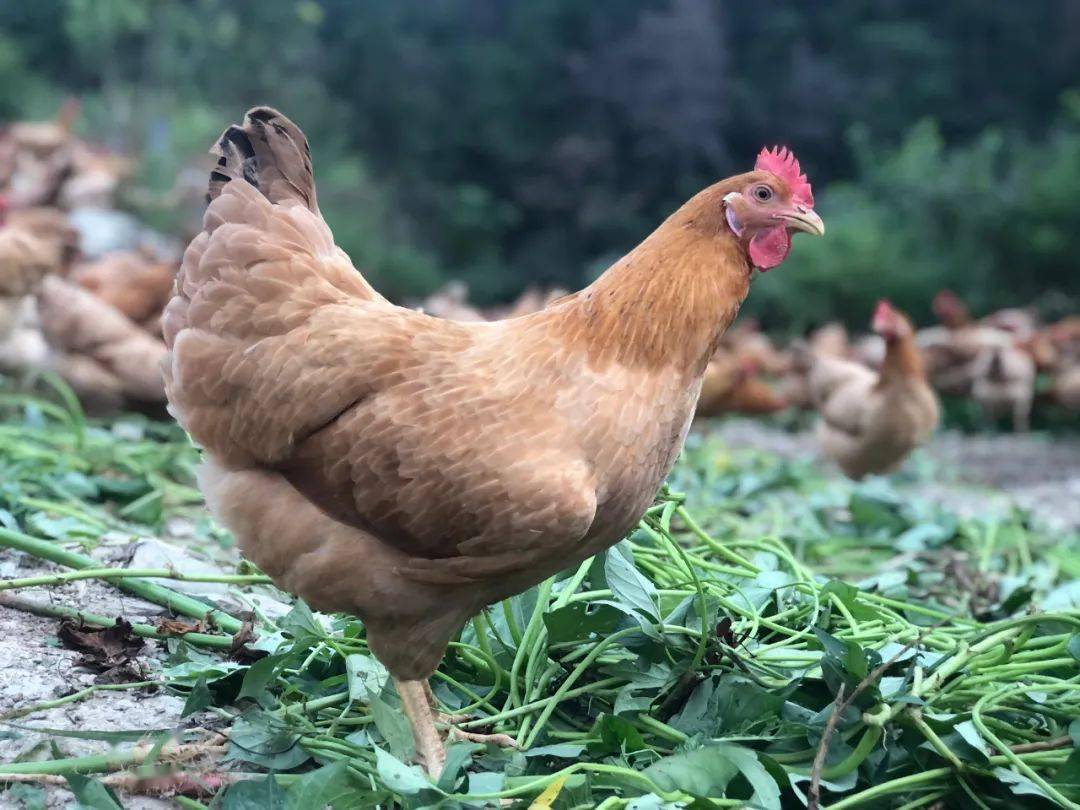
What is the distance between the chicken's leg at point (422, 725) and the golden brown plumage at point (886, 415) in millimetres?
4557

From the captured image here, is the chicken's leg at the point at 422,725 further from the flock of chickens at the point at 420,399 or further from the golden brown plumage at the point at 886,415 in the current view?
the golden brown plumage at the point at 886,415

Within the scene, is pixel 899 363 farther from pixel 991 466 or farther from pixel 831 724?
pixel 831 724

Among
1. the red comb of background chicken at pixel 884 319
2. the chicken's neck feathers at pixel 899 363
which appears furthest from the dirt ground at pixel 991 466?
the red comb of background chicken at pixel 884 319

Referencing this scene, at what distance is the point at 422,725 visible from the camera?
2131mm

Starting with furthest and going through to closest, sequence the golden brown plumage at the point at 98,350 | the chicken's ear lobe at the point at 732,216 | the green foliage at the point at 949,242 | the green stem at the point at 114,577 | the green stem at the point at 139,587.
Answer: the green foliage at the point at 949,242 < the golden brown plumage at the point at 98,350 < the green stem at the point at 139,587 < the green stem at the point at 114,577 < the chicken's ear lobe at the point at 732,216

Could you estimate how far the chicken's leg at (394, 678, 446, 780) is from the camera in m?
2.11

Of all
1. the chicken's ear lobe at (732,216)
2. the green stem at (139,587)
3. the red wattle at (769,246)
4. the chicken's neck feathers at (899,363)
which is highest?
the chicken's ear lobe at (732,216)

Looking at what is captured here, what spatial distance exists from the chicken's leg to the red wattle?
1075 millimetres

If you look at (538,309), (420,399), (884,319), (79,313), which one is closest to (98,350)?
(79,313)

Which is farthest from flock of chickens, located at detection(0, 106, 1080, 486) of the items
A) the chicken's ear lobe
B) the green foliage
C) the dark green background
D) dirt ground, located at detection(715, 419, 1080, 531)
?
the dark green background

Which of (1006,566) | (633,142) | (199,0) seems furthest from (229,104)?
(1006,566)

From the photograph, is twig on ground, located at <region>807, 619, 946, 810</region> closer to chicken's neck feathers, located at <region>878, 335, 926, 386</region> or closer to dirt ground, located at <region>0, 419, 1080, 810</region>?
dirt ground, located at <region>0, 419, 1080, 810</region>

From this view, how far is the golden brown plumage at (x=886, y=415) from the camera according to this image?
6.14 meters

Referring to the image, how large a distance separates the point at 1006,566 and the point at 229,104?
11459 mm
